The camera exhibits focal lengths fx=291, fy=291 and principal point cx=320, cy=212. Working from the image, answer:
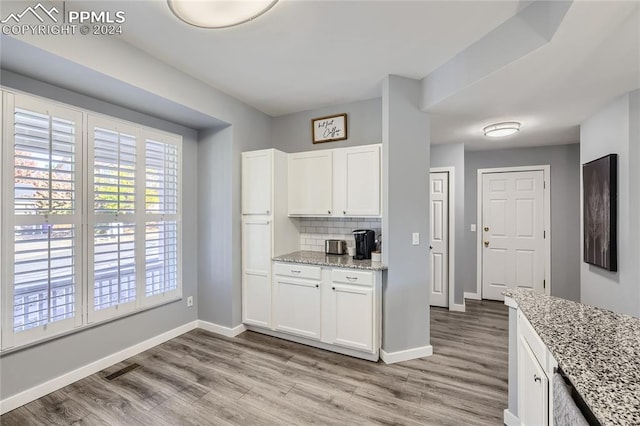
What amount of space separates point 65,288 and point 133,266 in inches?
22.4

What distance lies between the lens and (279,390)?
2.30 metres

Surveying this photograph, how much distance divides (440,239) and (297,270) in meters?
2.42

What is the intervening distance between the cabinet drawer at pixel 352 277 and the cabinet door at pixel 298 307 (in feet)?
0.74

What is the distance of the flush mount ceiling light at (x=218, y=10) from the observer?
1619mm

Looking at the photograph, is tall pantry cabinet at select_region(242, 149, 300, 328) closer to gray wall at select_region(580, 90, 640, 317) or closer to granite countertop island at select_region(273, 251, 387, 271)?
granite countertop island at select_region(273, 251, 387, 271)

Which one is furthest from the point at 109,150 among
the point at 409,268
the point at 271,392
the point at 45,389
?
the point at 409,268

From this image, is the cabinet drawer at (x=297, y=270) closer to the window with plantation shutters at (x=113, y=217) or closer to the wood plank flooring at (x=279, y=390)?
the wood plank flooring at (x=279, y=390)

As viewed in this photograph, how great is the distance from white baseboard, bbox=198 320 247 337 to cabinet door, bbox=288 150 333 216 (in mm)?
1465

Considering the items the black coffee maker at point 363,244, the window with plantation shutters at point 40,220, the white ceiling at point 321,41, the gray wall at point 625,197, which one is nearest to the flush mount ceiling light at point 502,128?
the gray wall at point 625,197

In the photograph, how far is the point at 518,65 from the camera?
1.99 metres

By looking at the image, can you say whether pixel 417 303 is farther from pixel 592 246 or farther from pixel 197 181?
pixel 197 181

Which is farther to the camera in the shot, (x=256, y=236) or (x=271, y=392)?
(x=256, y=236)

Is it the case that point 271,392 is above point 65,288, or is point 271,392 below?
below

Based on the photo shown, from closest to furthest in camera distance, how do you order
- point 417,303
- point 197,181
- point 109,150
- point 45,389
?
1. point 45,389
2. point 109,150
3. point 417,303
4. point 197,181
